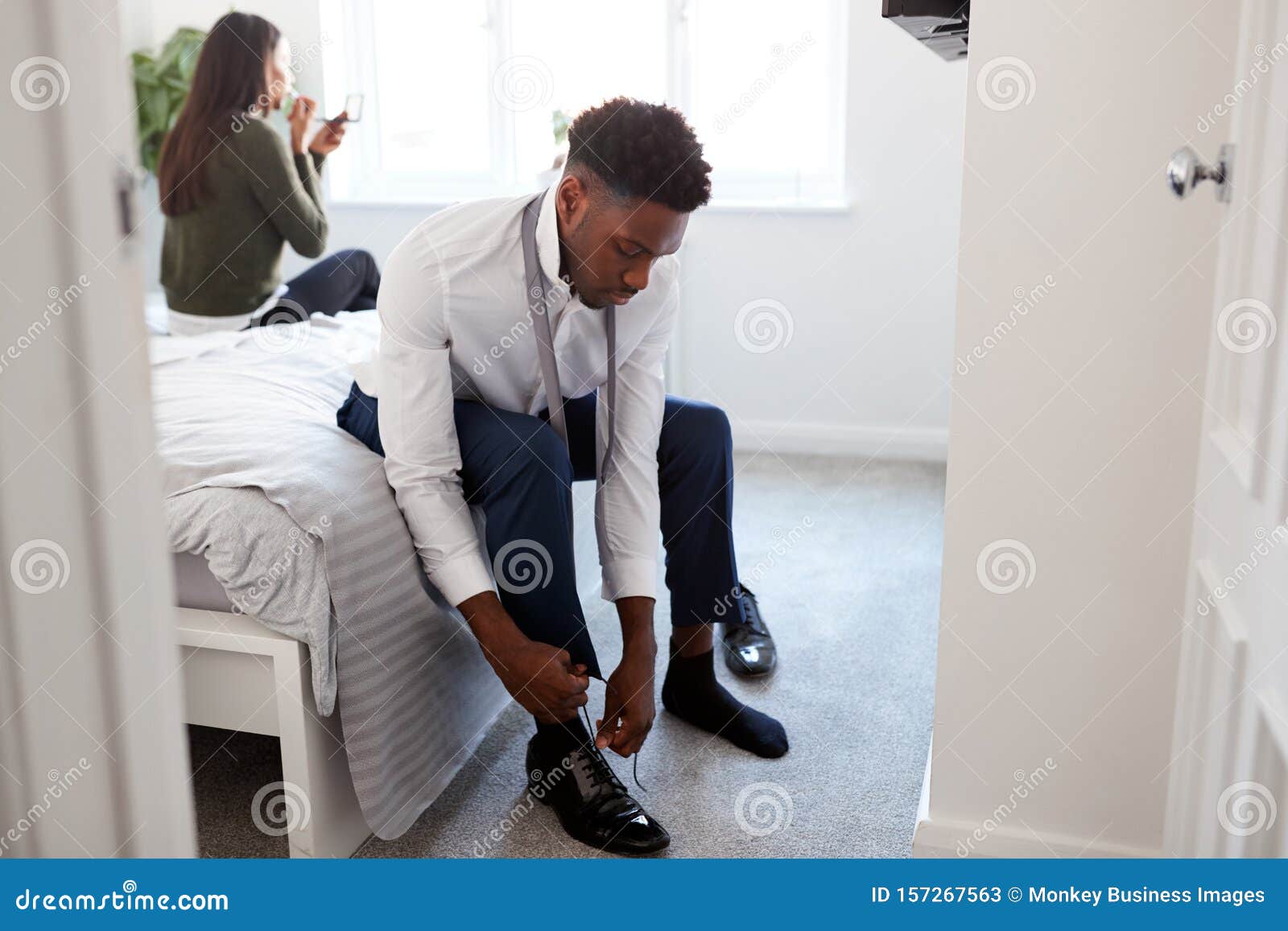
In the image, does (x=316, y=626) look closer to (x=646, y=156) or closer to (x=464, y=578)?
(x=464, y=578)

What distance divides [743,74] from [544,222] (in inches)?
77.2

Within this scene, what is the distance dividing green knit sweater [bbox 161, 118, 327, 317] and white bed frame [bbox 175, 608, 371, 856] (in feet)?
4.21

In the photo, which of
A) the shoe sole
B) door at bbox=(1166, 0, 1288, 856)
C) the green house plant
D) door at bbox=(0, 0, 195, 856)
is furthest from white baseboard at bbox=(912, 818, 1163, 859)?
the green house plant

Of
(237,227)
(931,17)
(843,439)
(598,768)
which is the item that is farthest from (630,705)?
(843,439)

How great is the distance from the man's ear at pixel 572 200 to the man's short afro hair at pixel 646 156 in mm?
23

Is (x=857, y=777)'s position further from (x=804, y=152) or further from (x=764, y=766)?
(x=804, y=152)

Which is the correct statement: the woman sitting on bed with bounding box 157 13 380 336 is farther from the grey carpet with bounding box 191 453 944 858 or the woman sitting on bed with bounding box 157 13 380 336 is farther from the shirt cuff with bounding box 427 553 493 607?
the shirt cuff with bounding box 427 553 493 607

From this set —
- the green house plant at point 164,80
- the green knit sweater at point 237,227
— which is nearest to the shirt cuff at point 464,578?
the green knit sweater at point 237,227

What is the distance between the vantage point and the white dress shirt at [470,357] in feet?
4.69

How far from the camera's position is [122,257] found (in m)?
0.49

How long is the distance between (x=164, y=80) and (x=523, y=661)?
2.74 metres

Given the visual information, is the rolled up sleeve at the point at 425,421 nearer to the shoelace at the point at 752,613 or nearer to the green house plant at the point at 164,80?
the shoelace at the point at 752,613

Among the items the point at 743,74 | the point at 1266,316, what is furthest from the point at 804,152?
the point at 1266,316

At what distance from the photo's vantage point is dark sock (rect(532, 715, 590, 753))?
152 centimetres
